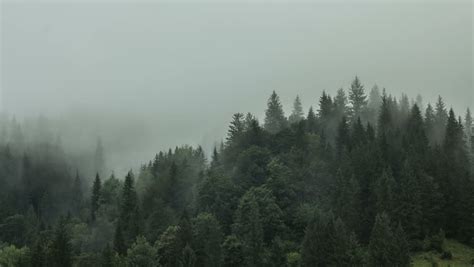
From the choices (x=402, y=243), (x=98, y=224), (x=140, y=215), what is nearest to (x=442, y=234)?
(x=402, y=243)

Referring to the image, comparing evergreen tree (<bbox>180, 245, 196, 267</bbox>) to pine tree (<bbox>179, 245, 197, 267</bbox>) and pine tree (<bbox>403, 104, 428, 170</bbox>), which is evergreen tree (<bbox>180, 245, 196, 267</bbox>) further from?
pine tree (<bbox>403, 104, 428, 170</bbox>)

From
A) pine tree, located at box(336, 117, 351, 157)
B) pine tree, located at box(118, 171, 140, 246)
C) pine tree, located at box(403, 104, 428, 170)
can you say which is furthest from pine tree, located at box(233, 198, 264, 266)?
pine tree, located at box(403, 104, 428, 170)

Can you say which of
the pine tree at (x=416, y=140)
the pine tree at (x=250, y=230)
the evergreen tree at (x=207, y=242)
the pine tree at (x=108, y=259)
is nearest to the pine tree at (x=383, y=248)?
the pine tree at (x=250, y=230)

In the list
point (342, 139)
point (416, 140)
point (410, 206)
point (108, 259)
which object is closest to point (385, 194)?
point (410, 206)

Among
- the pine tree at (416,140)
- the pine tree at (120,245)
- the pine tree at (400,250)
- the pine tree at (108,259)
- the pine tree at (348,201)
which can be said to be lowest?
Result: the pine tree at (400,250)

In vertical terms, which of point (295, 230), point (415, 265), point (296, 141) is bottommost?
point (415, 265)

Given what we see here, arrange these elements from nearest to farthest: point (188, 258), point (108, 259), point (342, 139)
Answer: point (188, 258) < point (108, 259) < point (342, 139)

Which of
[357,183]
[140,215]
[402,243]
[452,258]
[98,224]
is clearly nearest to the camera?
[402,243]

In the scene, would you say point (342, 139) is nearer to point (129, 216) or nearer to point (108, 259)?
point (129, 216)

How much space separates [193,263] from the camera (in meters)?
128

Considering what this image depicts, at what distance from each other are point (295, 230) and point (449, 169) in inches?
1593

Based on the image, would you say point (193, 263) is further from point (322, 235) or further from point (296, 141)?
point (296, 141)

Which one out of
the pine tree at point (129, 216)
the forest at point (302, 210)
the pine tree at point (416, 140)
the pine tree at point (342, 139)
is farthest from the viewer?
the pine tree at point (342, 139)

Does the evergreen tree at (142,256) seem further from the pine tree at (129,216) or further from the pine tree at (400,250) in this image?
the pine tree at (400,250)
